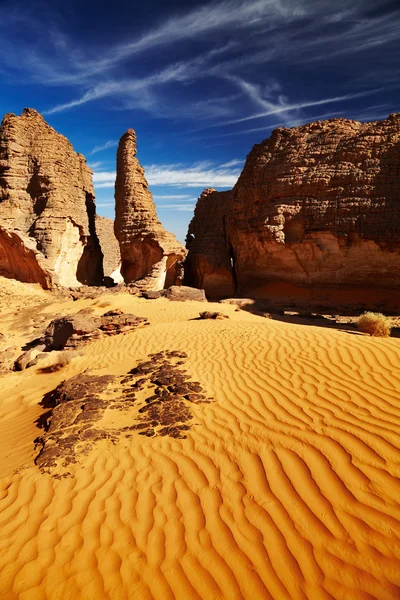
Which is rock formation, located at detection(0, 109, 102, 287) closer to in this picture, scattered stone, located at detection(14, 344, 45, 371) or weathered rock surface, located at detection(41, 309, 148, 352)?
weathered rock surface, located at detection(41, 309, 148, 352)

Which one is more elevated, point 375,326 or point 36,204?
point 36,204

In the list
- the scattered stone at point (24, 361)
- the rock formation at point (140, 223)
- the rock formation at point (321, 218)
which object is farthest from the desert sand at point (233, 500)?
the rock formation at point (140, 223)

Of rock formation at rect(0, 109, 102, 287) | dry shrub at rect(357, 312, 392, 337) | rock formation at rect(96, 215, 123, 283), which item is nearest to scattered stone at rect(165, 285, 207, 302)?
rock formation at rect(0, 109, 102, 287)

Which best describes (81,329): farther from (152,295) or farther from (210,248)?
(210,248)

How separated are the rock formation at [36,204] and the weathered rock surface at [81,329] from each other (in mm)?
8727

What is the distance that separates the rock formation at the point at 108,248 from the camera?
34.2 meters

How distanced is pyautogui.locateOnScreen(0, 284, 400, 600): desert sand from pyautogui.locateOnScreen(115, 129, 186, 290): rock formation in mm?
14049

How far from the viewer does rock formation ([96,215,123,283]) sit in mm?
34188

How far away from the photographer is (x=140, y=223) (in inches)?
760

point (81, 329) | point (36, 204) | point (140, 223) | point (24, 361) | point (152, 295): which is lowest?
point (24, 361)

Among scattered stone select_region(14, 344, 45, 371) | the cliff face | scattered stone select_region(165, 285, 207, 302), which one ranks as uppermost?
the cliff face

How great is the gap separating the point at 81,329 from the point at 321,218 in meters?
13.0

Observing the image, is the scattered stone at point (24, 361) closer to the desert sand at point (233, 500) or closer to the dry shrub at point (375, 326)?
the desert sand at point (233, 500)

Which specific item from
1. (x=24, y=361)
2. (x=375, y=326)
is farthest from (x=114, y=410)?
(x=375, y=326)
